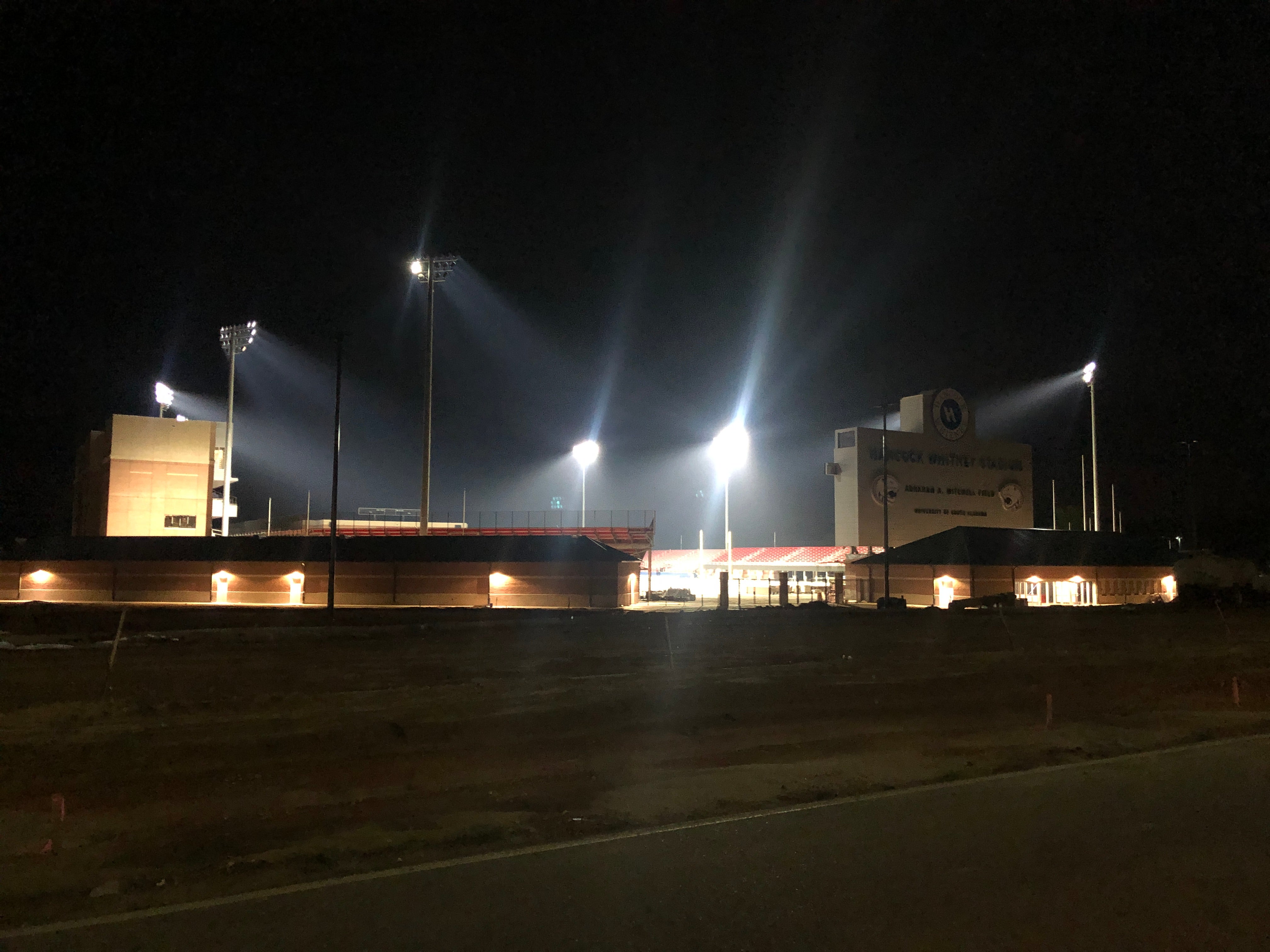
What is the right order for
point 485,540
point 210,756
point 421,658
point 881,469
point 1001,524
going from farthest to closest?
point 1001,524
point 881,469
point 485,540
point 421,658
point 210,756

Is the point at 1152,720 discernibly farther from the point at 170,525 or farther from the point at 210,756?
the point at 170,525

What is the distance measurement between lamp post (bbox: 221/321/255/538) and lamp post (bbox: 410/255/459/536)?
40.9 feet

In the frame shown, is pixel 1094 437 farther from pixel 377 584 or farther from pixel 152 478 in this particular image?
pixel 152 478

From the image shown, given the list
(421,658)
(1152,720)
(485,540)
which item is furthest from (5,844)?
(485,540)

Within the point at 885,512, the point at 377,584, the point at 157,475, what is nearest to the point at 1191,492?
the point at 885,512

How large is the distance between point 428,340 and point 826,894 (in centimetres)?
4323

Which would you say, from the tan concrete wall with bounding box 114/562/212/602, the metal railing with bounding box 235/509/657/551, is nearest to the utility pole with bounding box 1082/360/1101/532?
the metal railing with bounding box 235/509/657/551

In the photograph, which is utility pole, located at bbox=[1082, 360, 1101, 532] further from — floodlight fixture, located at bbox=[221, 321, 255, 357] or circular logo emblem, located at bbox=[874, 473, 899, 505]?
floodlight fixture, located at bbox=[221, 321, 255, 357]

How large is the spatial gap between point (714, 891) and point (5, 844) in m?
6.23

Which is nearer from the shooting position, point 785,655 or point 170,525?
point 785,655

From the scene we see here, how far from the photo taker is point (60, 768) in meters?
10.1

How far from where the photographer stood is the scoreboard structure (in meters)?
55.3

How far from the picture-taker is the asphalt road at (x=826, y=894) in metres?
5.59

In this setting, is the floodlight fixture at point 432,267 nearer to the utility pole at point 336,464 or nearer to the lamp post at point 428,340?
the lamp post at point 428,340
